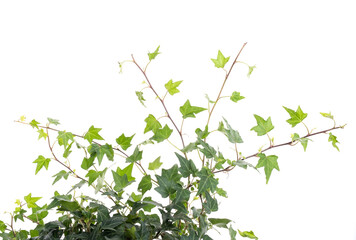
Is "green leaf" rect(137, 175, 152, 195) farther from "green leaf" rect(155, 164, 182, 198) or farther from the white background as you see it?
the white background

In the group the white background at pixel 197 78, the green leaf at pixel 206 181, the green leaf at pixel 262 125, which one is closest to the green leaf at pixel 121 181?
the green leaf at pixel 206 181

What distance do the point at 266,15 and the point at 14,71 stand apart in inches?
41.1

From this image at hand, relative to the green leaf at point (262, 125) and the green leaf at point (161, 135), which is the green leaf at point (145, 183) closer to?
the green leaf at point (161, 135)

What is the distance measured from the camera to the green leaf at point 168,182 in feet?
2.75

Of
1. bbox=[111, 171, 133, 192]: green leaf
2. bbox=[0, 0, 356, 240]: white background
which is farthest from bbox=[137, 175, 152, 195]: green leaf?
bbox=[0, 0, 356, 240]: white background

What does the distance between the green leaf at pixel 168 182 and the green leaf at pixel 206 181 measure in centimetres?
6

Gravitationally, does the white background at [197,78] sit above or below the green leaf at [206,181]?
above

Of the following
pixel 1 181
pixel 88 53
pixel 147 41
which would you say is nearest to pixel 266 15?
pixel 147 41

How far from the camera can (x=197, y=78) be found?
182 cm

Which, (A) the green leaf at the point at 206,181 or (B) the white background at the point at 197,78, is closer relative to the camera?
(A) the green leaf at the point at 206,181

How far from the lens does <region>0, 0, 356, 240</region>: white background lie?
176cm

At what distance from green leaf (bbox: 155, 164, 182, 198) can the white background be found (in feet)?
3.02

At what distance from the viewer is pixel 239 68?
1.82m

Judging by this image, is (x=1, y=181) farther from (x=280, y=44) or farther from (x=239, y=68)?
(x=280, y=44)
